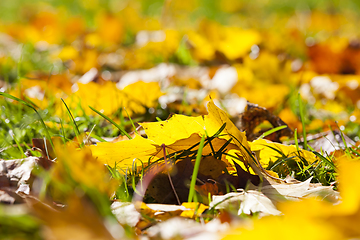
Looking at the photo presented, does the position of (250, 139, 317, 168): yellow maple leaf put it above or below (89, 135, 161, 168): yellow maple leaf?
above

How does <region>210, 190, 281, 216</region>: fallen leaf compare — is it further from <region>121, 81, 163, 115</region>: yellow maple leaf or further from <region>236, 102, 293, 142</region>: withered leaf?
<region>121, 81, 163, 115</region>: yellow maple leaf

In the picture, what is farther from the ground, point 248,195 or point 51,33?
point 51,33

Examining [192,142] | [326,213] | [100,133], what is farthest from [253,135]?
[326,213]

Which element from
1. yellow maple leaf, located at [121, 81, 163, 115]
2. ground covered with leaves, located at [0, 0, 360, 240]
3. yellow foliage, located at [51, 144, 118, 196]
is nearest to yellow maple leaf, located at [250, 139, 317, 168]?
ground covered with leaves, located at [0, 0, 360, 240]

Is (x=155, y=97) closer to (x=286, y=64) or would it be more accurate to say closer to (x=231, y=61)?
(x=286, y=64)

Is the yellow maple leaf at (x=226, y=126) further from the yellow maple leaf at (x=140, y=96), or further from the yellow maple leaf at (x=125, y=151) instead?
the yellow maple leaf at (x=140, y=96)

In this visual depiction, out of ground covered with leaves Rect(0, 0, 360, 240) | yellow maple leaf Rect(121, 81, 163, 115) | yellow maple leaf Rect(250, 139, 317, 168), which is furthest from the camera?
yellow maple leaf Rect(121, 81, 163, 115)

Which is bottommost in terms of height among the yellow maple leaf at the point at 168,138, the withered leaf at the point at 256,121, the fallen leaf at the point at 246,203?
the fallen leaf at the point at 246,203

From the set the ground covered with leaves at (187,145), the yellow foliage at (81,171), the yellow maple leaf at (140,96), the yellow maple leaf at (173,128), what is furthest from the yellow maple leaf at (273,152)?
the yellow maple leaf at (140,96)
